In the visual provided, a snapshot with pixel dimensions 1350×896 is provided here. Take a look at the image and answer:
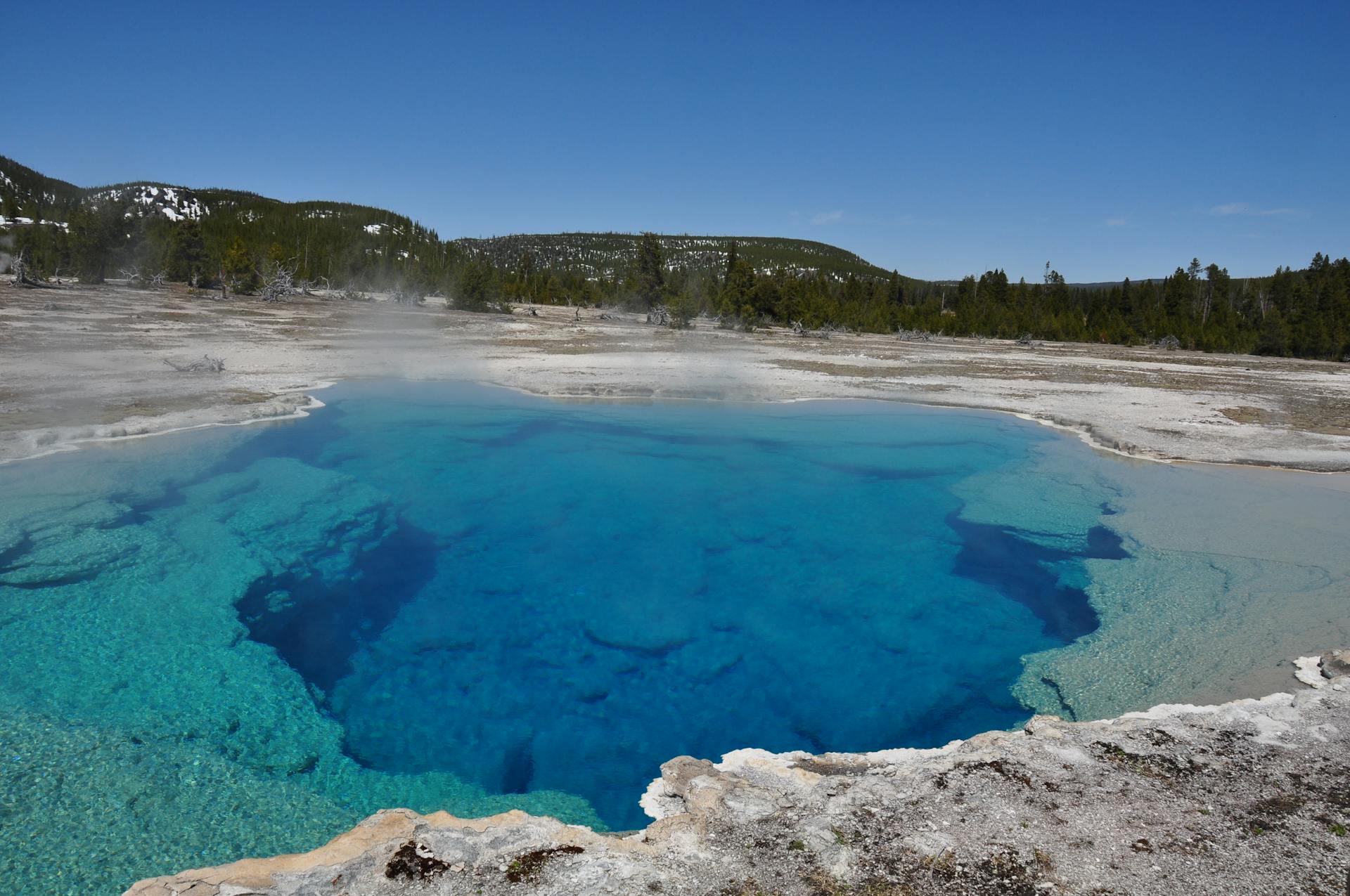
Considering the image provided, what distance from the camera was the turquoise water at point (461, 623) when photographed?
426 centimetres

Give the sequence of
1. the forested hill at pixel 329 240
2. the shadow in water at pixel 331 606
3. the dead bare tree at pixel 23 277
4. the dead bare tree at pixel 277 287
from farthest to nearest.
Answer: the forested hill at pixel 329 240 < the dead bare tree at pixel 277 287 < the dead bare tree at pixel 23 277 < the shadow in water at pixel 331 606

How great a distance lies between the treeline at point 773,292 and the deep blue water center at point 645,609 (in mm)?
33456

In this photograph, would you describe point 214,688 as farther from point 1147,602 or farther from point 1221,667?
point 1147,602

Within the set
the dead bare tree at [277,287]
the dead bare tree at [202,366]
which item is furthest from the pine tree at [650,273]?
the dead bare tree at [202,366]

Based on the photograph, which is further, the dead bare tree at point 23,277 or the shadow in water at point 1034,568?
the dead bare tree at point 23,277

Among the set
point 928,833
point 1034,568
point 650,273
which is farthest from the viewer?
point 650,273

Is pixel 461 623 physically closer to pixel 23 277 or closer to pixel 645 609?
pixel 645 609

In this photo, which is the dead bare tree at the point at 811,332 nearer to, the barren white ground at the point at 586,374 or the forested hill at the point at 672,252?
the barren white ground at the point at 586,374

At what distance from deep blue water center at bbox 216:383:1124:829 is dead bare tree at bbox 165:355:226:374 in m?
5.19

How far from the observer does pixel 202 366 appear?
16.1m

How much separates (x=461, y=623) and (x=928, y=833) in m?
4.60

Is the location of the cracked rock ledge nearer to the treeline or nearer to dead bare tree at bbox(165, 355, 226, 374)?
dead bare tree at bbox(165, 355, 226, 374)

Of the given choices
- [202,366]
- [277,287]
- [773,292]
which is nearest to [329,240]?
[277,287]

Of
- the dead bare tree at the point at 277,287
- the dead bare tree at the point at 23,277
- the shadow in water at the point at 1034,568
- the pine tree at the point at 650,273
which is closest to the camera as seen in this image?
the shadow in water at the point at 1034,568
